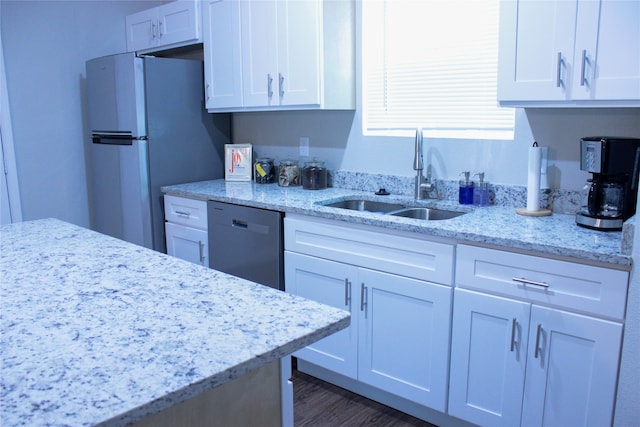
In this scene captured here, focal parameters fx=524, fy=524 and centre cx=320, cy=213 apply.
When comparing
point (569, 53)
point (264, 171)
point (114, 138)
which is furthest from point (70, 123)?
point (569, 53)

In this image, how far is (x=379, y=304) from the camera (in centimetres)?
234

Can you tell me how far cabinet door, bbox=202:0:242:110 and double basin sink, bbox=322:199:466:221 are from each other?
96cm

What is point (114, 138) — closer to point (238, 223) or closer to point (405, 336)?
point (238, 223)

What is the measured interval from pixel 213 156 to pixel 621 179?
2.63 meters

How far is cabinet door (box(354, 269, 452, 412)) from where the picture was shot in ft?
7.07

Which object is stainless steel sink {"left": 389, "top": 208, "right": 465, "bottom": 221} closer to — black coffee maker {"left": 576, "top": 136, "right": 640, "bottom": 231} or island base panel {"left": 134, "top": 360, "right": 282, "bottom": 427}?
black coffee maker {"left": 576, "top": 136, "right": 640, "bottom": 231}

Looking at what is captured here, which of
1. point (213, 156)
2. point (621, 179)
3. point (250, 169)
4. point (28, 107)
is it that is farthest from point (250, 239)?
point (28, 107)

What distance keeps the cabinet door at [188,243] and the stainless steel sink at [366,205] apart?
2.80 ft

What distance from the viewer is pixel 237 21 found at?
3146 millimetres

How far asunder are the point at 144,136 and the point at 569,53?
8.04 feet

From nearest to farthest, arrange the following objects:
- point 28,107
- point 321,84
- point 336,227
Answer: point 336,227
point 321,84
point 28,107

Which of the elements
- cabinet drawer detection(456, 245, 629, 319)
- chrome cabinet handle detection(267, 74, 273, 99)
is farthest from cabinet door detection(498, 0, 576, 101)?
chrome cabinet handle detection(267, 74, 273, 99)

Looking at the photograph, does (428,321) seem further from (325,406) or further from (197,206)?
(197,206)

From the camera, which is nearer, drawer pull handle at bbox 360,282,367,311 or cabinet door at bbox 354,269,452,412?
cabinet door at bbox 354,269,452,412
